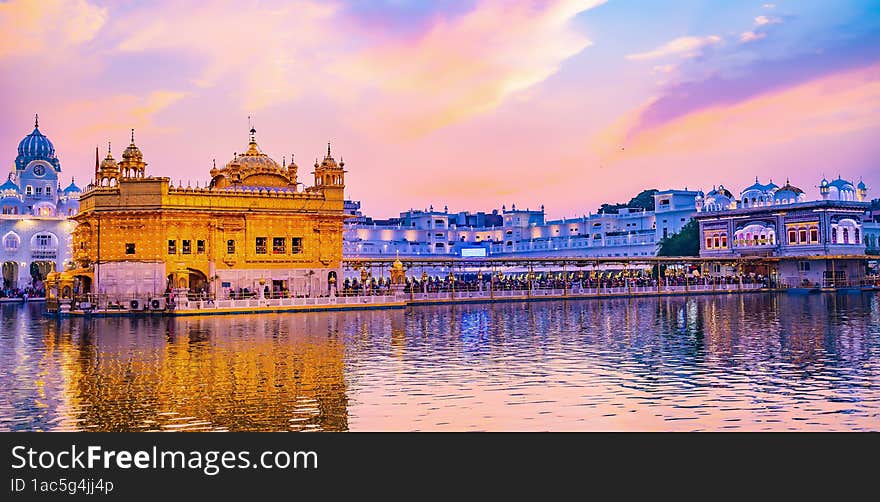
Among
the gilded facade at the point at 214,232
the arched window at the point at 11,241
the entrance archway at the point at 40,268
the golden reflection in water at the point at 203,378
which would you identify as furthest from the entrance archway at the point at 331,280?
the arched window at the point at 11,241

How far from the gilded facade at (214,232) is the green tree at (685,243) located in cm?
5941

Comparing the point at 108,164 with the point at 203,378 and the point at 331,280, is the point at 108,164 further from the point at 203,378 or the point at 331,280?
the point at 203,378

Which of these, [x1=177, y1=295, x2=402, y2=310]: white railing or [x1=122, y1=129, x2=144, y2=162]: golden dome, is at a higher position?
[x1=122, y1=129, x2=144, y2=162]: golden dome

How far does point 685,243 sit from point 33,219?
7593cm

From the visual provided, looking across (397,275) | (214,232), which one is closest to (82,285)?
(214,232)

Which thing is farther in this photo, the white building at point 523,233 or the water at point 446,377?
the white building at point 523,233

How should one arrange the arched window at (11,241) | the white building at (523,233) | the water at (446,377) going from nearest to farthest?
1. the water at (446,377)
2. the arched window at (11,241)
3. the white building at (523,233)

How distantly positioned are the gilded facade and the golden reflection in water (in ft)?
53.9

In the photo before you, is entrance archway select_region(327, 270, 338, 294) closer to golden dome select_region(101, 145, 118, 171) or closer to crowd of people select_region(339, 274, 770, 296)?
crowd of people select_region(339, 274, 770, 296)

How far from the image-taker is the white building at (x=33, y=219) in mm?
99875

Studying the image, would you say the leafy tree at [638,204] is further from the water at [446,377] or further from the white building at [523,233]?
the water at [446,377]

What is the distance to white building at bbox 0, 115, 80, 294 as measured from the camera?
99.9 metres

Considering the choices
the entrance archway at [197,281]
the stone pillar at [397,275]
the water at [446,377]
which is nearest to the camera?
the water at [446,377]

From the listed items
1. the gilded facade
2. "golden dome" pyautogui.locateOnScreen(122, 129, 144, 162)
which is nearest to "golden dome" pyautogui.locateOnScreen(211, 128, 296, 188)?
the gilded facade
